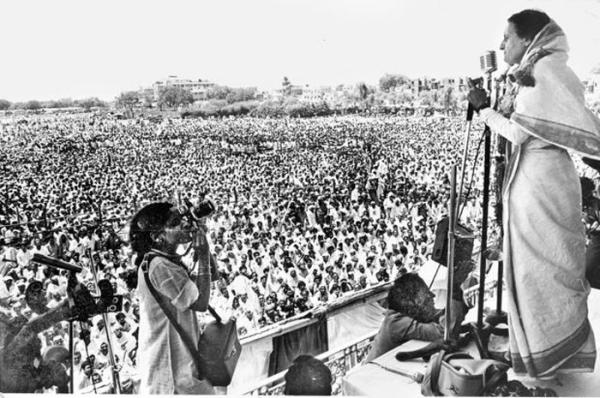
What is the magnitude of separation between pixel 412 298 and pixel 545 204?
41.1 inches

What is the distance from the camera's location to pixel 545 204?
8.76 ft

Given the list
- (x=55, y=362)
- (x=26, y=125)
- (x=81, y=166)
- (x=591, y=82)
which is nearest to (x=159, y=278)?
(x=55, y=362)

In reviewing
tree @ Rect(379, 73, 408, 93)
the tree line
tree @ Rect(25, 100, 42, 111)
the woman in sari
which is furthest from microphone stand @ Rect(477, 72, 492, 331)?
tree @ Rect(25, 100, 42, 111)

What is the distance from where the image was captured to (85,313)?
307cm

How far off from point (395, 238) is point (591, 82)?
5.11 ft

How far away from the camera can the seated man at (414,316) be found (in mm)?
3164

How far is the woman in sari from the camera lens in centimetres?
262

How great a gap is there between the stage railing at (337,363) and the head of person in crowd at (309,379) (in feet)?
0.20

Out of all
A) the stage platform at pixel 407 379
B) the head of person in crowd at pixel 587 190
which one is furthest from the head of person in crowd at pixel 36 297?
the head of person in crowd at pixel 587 190

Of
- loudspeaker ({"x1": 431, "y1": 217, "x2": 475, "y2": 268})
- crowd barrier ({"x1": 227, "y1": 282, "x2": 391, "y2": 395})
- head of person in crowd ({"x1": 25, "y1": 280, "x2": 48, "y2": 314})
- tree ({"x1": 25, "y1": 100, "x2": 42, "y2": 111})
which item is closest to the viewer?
head of person in crowd ({"x1": 25, "y1": 280, "x2": 48, "y2": 314})

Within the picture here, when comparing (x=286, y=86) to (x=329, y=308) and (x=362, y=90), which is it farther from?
(x=329, y=308)

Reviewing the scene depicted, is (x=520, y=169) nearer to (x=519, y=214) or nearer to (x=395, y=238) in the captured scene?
(x=519, y=214)

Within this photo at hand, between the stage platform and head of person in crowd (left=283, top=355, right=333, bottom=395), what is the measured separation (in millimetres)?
164

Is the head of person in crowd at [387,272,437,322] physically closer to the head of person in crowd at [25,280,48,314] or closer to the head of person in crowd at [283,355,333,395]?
the head of person in crowd at [283,355,333,395]
